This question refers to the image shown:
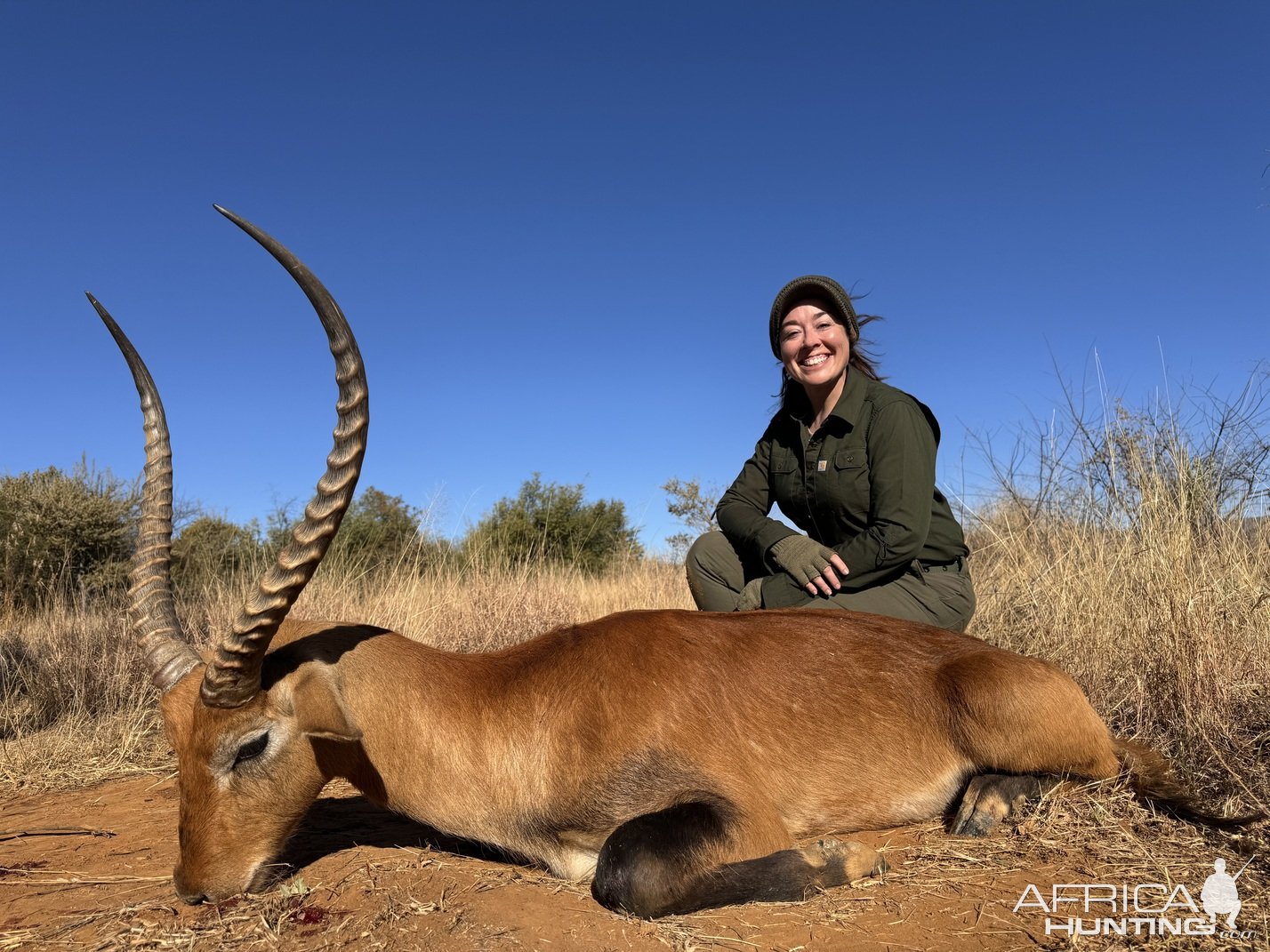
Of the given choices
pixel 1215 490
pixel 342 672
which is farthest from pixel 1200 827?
pixel 1215 490

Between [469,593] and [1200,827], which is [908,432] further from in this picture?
[469,593]

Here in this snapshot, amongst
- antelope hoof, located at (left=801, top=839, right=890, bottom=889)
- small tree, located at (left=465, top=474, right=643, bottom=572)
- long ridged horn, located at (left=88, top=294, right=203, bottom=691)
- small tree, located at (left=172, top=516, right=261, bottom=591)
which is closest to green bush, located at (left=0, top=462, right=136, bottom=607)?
small tree, located at (left=172, top=516, right=261, bottom=591)

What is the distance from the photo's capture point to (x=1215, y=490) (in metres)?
8.54

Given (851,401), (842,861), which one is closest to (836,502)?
(851,401)

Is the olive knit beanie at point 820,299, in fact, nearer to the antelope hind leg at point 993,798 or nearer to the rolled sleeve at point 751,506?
the rolled sleeve at point 751,506

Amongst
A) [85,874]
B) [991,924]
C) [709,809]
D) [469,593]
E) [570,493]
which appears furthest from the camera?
[570,493]

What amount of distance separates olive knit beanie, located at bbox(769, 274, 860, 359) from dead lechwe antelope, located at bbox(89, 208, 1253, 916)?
2515 mm

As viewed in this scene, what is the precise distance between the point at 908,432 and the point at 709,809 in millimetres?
3012

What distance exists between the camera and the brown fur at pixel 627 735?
3.35m

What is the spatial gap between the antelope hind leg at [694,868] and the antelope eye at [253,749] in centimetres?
145

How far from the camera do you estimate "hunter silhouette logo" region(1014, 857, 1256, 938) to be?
9.21 feet

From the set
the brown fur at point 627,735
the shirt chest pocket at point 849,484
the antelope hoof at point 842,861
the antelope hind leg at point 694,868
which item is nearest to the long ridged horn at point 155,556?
the brown fur at point 627,735

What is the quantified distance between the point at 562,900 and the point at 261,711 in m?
1.43

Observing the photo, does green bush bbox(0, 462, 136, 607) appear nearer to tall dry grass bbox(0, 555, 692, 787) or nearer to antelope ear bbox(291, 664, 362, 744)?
tall dry grass bbox(0, 555, 692, 787)
